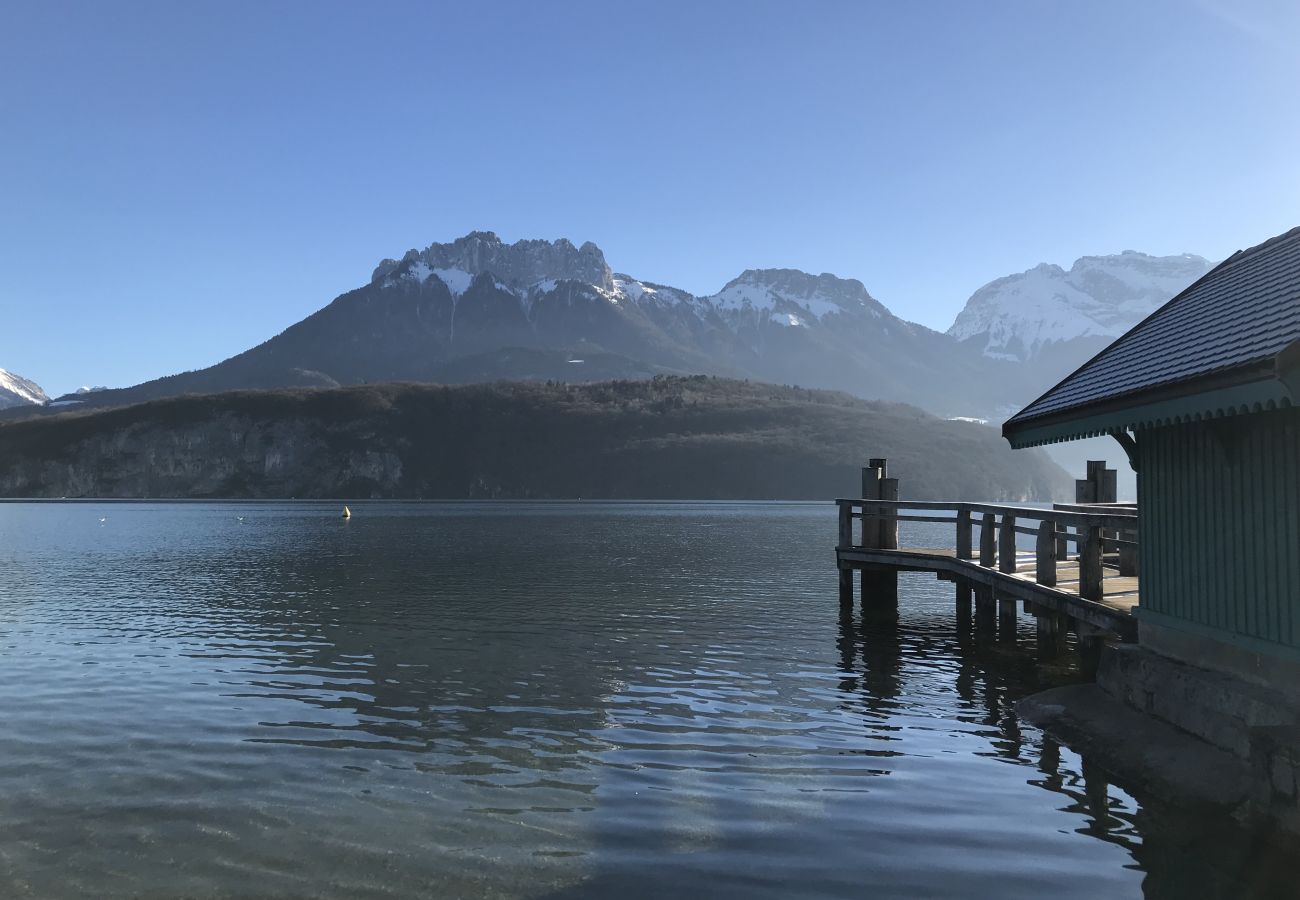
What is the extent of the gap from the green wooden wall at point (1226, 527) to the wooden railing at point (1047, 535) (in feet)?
8.15

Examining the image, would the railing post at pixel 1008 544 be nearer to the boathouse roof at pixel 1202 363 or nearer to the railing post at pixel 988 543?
the railing post at pixel 988 543

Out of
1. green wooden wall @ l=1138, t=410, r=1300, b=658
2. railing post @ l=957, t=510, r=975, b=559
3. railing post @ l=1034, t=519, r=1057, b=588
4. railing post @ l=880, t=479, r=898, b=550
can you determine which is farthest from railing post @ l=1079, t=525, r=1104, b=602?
railing post @ l=880, t=479, r=898, b=550

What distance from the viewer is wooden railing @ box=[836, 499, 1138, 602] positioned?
15.9 meters

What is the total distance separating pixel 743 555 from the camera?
180ft

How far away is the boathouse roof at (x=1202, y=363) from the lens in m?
8.94

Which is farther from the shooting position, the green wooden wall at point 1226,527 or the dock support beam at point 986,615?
the dock support beam at point 986,615

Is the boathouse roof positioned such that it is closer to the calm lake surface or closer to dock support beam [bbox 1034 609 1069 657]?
the calm lake surface

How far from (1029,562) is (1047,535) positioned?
521 cm

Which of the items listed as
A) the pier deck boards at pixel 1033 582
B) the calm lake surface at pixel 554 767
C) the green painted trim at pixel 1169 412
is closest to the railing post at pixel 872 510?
the pier deck boards at pixel 1033 582

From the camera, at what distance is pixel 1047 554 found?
17.9 m

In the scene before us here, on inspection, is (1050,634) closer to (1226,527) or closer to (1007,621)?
(1007,621)

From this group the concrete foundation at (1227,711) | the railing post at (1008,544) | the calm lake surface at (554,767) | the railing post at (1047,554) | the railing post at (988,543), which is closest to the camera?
the concrete foundation at (1227,711)

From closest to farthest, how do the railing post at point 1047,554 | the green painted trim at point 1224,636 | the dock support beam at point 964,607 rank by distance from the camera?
the green painted trim at point 1224,636
the railing post at point 1047,554
the dock support beam at point 964,607

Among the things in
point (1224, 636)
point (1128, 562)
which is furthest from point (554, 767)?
point (1128, 562)
